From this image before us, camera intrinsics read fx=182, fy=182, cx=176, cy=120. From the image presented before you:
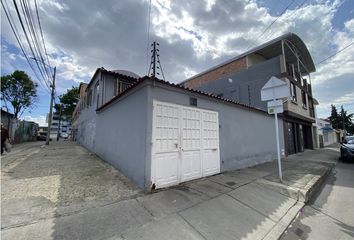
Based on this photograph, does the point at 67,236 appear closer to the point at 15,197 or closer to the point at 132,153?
the point at 15,197

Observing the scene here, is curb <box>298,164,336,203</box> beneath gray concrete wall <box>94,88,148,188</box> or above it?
beneath

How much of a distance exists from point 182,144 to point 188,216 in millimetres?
2298

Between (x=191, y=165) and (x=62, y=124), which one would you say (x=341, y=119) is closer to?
(x=191, y=165)

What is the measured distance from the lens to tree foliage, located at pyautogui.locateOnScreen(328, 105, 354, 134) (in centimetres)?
4561

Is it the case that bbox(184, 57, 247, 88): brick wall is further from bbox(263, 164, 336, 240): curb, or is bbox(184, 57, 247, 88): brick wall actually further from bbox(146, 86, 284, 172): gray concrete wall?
bbox(263, 164, 336, 240): curb

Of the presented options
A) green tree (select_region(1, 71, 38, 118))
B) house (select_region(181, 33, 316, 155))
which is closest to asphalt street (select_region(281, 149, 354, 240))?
house (select_region(181, 33, 316, 155))

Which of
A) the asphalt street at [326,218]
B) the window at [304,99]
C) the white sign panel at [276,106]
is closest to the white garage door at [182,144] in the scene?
the white sign panel at [276,106]

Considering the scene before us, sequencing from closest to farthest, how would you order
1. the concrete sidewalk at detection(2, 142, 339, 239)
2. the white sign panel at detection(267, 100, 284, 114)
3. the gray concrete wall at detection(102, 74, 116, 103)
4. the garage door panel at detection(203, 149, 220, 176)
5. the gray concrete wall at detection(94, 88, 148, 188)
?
the concrete sidewalk at detection(2, 142, 339, 239) → the gray concrete wall at detection(94, 88, 148, 188) → the white sign panel at detection(267, 100, 284, 114) → the garage door panel at detection(203, 149, 220, 176) → the gray concrete wall at detection(102, 74, 116, 103)

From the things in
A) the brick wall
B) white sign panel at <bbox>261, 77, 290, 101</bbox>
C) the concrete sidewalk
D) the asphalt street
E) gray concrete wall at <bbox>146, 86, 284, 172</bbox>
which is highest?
the brick wall

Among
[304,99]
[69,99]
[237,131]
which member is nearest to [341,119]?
[304,99]

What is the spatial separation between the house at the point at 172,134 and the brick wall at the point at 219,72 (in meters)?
8.55

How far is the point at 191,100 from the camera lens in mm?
6109

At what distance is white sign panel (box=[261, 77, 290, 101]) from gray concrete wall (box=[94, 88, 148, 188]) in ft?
13.8

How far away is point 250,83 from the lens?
48.4ft
